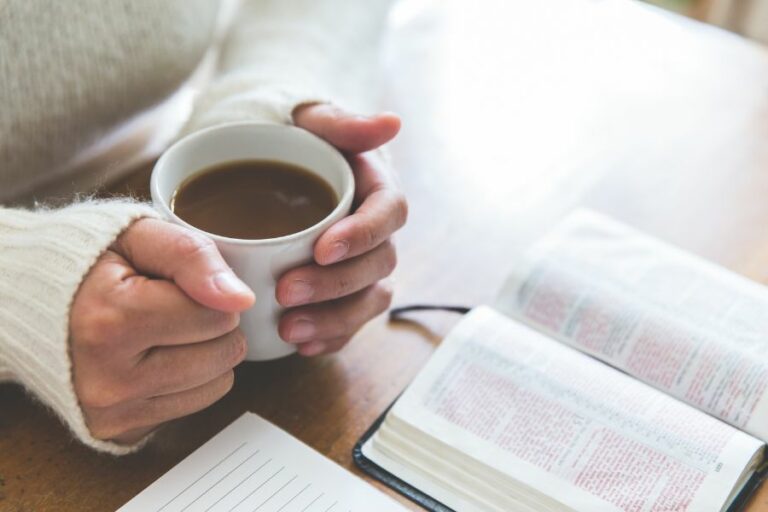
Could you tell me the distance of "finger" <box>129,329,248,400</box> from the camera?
49cm

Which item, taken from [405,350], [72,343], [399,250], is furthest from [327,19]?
[72,343]

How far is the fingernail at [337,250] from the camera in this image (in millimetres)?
515

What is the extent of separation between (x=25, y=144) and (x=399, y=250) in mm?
316

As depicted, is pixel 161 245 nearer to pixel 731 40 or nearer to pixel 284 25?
pixel 284 25

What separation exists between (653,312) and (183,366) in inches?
14.4

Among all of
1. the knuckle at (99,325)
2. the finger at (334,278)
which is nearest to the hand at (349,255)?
the finger at (334,278)

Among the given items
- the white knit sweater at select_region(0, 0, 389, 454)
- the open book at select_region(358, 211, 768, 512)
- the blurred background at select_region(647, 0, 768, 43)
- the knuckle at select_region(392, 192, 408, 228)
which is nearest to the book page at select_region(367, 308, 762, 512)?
the open book at select_region(358, 211, 768, 512)

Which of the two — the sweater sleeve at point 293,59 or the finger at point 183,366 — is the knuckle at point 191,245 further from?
the sweater sleeve at point 293,59

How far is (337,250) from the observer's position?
52 cm

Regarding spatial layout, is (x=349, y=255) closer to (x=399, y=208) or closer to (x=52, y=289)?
(x=399, y=208)

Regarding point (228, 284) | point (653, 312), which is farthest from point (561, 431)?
point (228, 284)

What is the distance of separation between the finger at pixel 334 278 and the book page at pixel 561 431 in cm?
8

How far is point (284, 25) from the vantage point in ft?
2.75

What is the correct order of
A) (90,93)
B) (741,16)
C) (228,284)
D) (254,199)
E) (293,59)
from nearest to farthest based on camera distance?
(228,284)
(254,199)
(90,93)
(293,59)
(741,16)
